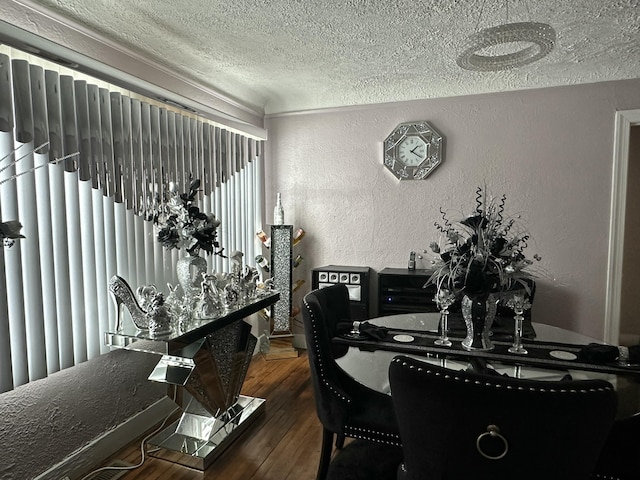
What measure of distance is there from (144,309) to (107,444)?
84 centimetres

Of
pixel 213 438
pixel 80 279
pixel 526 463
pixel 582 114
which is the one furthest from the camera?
pixel 582 114

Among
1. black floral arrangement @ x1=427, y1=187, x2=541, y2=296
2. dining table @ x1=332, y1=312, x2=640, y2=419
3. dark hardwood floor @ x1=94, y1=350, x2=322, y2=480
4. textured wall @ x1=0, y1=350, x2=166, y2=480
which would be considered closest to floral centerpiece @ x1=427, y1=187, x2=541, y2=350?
black floral arrangement @ x1=427, y1=187, x2=541, y2=296

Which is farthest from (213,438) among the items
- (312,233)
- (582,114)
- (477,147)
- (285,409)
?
(582,114)

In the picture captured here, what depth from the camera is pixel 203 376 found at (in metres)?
2.26

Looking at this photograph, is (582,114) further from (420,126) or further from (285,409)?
(285,409)

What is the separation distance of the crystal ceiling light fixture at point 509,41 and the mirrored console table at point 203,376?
1908 mm

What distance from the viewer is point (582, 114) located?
3.09 metres

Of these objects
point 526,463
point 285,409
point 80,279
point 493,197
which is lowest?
point 285,409

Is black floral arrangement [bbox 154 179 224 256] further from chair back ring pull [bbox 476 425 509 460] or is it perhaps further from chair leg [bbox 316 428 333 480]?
chair back ring pull [bbox 476 425 509 460]

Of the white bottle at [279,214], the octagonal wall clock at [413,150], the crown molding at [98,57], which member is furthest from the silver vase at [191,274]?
the octagonal wall clock at [413,150]

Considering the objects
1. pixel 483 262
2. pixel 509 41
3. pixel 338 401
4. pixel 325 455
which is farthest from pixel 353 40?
pixel 325 455

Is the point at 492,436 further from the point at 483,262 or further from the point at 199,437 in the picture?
the point at 199,437

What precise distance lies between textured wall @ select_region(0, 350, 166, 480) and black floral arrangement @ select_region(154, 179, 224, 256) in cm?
78

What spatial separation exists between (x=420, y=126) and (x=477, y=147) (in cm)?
53
